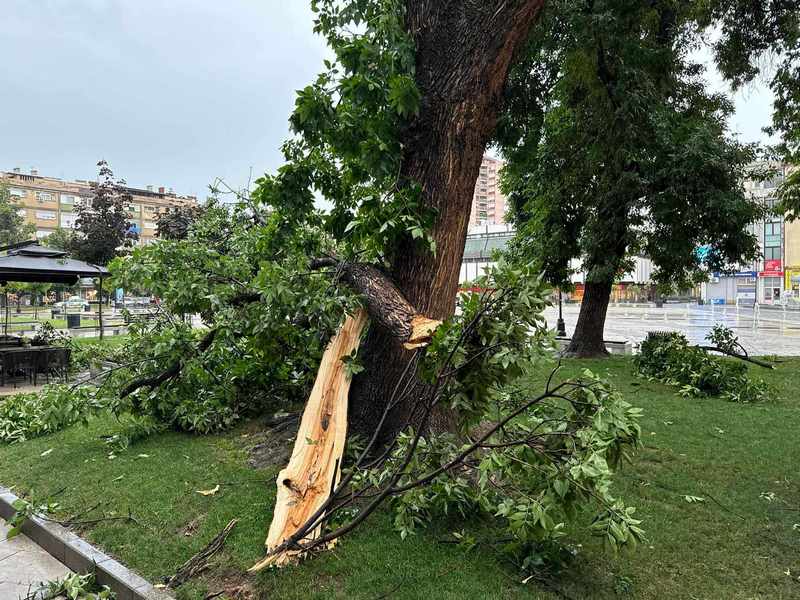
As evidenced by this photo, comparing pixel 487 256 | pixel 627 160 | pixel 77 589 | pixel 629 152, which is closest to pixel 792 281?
pixel 487 256

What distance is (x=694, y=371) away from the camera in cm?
909

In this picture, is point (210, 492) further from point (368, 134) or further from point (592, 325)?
point (592, 325)

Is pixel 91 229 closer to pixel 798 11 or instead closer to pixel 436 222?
pixel 436 222

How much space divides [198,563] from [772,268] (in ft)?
235

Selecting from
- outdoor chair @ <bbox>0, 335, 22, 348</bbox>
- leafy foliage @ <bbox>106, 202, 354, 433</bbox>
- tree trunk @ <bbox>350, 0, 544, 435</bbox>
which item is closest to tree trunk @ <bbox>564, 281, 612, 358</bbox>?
leafy foliage @ <bbox>106, 202, 354, 433</bbox>

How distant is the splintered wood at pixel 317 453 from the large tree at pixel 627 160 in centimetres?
601

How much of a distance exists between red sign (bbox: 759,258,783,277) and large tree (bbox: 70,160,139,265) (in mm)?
63636

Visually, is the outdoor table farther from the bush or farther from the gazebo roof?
the bush

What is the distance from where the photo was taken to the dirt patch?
5066 millimetres

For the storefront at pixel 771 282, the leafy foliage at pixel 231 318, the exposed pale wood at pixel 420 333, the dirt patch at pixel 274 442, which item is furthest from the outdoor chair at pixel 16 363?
the storefront at pixel 771 282

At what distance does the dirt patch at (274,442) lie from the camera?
5.07 meters

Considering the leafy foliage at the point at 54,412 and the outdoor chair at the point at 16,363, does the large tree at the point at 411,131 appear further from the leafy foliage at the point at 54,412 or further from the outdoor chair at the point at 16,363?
the outdoor chair at the point at 16,363

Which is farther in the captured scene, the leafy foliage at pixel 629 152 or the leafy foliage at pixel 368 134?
the leafy foliage at pixel 629 152

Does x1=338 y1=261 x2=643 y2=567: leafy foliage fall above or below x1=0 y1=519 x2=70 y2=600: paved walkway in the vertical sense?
above
